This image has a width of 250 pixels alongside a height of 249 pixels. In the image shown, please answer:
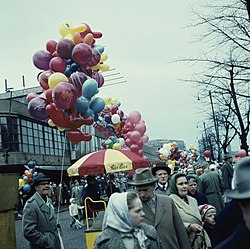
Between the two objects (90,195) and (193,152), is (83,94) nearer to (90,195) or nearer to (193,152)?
(90,195)

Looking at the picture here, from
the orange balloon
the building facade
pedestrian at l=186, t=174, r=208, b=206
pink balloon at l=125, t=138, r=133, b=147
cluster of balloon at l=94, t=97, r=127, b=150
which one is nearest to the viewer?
pedestrian at l=186, t=174, r=208, b=206

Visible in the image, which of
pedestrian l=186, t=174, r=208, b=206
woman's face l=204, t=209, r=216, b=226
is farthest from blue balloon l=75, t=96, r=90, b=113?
woman's face l=204, t=209, r=216, b=226

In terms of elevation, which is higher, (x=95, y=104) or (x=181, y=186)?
(x=95, y=104)

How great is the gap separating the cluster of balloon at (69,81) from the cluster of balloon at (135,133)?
622 cm

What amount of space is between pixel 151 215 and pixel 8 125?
27.9 m

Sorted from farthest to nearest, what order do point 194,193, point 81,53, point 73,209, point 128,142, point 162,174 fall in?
point 128,142
point 73,209
point 81,53
point 162,174
point 194,193

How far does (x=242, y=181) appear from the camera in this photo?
1.93m

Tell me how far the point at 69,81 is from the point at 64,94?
2.16ft

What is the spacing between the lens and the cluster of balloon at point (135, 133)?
15.6m

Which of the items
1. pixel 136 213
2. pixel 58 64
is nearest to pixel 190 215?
pixel 136 213

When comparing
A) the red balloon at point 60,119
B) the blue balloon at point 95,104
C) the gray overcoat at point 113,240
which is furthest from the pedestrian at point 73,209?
the gray overcoat at point 113,240

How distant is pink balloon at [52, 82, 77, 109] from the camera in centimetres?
820

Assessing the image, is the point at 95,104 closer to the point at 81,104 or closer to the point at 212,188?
the point at 81,104

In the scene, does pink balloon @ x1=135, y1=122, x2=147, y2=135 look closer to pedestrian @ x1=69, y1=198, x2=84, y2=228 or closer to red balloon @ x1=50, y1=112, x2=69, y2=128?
pedestrian @ x1=69, y1=198, x2=84, y2=228
